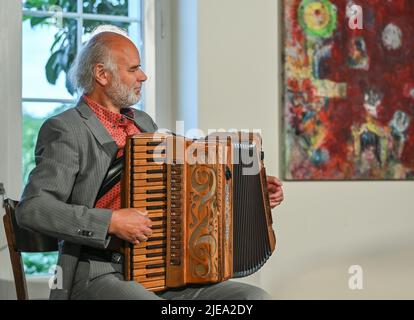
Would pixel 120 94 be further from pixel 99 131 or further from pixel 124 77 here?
pixel 99 131

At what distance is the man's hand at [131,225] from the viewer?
1727 mm

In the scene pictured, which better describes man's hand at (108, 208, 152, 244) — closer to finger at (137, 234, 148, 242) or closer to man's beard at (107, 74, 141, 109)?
finger at (137, 234, 148, 242)

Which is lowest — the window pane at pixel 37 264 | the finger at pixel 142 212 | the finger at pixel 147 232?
the window pane at pixel 37 264

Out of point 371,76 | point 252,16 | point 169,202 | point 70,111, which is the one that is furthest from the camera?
point 371,76

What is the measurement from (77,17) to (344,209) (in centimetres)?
138

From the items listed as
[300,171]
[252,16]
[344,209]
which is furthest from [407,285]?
[252,16]

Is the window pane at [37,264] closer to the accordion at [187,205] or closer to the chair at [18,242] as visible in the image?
the chair at [18,242]

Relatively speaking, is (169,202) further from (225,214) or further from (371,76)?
(371,76)

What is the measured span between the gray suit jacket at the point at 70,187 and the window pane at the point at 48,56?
749 millimetres

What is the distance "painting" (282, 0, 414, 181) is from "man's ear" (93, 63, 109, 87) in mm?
1068

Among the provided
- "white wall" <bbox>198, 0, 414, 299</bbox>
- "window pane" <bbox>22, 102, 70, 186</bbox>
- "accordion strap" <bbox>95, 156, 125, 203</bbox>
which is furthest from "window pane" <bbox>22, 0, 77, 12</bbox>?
"accordion strap" <bbox>95, 156, 125, 203</bbox>

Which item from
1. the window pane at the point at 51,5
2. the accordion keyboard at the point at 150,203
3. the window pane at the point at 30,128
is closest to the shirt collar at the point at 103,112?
the accordion keyboard at the point at 150,203

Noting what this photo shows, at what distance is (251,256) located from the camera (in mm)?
1972

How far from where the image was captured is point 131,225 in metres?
1.72
